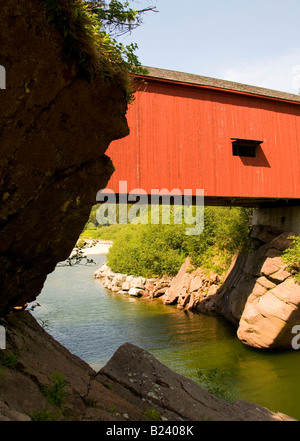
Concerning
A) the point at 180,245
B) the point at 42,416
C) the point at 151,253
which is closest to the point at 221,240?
the point at 180,245

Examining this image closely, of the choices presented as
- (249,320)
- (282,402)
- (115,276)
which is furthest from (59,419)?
(115,276)

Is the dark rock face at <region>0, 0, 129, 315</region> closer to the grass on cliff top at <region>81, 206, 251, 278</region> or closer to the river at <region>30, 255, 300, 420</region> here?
the river at <region>30, 255, 300, 420</region>

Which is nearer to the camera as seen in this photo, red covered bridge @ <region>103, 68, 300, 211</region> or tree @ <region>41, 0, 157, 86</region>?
tree @ <region>41, 0, 157, 86</region>

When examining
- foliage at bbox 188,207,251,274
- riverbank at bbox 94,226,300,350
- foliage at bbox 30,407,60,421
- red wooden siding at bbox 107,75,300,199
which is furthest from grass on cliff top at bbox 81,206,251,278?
foliage at bbox 30,407,60,421

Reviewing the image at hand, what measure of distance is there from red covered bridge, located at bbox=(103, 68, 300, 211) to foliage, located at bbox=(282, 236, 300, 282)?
1.61 m

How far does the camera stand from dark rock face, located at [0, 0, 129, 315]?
2.87 metres

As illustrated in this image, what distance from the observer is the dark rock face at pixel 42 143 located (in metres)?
2.87

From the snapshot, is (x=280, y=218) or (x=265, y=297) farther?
(x=280, y=218)

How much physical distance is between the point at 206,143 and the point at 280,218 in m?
4.67

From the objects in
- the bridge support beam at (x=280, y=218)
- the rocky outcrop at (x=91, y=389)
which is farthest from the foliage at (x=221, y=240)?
the rocky outcrop at (x=91, y=389)

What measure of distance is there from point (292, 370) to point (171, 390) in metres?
5.56

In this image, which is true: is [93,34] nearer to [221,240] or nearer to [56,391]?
[56,391]

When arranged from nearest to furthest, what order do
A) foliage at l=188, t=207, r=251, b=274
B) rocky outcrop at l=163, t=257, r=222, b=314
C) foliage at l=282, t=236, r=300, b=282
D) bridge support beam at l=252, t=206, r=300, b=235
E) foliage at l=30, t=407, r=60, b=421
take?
foliage at l=30, t=407, r=60, b=421, foliage at l=282, t=236, r=300, b=282, bridge support beam at l=252, t=206, r=300, b=235, foliage at l=188, t=207, r=251, b=274, rocky outcrop at l=163, t=257, r=222, b=314

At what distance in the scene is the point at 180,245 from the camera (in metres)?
21.0
